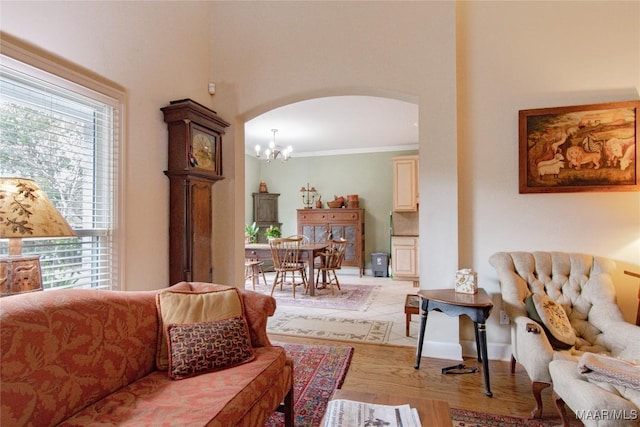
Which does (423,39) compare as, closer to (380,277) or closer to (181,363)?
(181,363)

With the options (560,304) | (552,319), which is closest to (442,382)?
(552,319)

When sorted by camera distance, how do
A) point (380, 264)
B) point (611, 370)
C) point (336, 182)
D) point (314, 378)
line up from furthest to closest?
1. point (336, 182)
2. point (380, 264)
3. point (314, 378)
4. point (611, 370)

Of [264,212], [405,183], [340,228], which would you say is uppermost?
[405,183]

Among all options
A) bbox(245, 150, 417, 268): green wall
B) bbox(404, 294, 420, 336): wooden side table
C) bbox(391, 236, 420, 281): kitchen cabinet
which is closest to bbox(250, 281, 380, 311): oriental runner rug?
bbox(391, 236, 420, 281): kitchen cabinet

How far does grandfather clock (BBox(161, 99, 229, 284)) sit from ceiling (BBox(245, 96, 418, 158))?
2.04 m

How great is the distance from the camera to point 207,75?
3314 millimetres

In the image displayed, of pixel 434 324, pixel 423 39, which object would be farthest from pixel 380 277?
pixel 423 39

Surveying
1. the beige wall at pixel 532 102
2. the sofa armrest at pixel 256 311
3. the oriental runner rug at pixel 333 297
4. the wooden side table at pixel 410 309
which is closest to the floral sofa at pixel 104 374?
the sofa armrest at pixel 256 311

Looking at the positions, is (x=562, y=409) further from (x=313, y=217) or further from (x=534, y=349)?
(x=313, y=217)

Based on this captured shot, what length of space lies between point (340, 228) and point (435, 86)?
178 inches

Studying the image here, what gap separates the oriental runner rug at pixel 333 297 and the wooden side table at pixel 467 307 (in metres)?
1.91

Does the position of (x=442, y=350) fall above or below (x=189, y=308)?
below

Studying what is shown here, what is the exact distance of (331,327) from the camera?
11.9 ft

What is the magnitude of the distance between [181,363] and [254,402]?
1.33 ft
